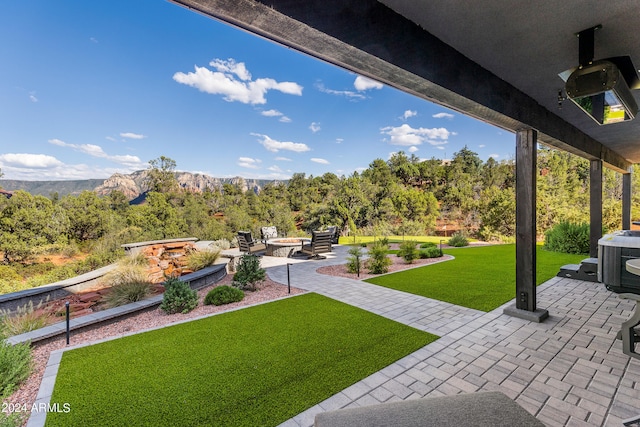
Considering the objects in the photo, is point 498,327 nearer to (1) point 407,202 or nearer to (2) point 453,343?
(2) point 453,343

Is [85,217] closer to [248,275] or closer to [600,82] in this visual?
[248,275]

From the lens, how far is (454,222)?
742 inches

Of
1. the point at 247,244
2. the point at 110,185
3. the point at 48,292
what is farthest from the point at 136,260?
the point at 110,185

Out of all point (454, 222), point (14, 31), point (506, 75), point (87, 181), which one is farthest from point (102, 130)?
point (454, 222)

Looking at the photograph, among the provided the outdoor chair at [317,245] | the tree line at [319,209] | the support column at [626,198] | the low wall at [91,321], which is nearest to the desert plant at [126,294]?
the low wall at [91,321]

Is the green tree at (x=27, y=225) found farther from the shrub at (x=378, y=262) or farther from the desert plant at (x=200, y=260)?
the shrub at (x=378, y=262)

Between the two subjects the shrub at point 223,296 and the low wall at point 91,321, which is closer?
the low wall at point 91,321

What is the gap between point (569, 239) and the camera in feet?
29.0

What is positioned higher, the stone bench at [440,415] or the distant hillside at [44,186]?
the distant hillside at [44,186]

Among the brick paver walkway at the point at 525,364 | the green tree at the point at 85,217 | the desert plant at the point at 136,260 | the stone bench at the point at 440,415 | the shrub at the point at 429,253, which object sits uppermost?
the green tree at the point at 85,217

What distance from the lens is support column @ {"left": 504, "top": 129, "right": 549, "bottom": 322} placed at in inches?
143

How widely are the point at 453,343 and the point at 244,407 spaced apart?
2.26 meters

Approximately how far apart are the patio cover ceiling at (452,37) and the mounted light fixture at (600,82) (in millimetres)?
97

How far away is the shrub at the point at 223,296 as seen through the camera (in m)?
4.59
